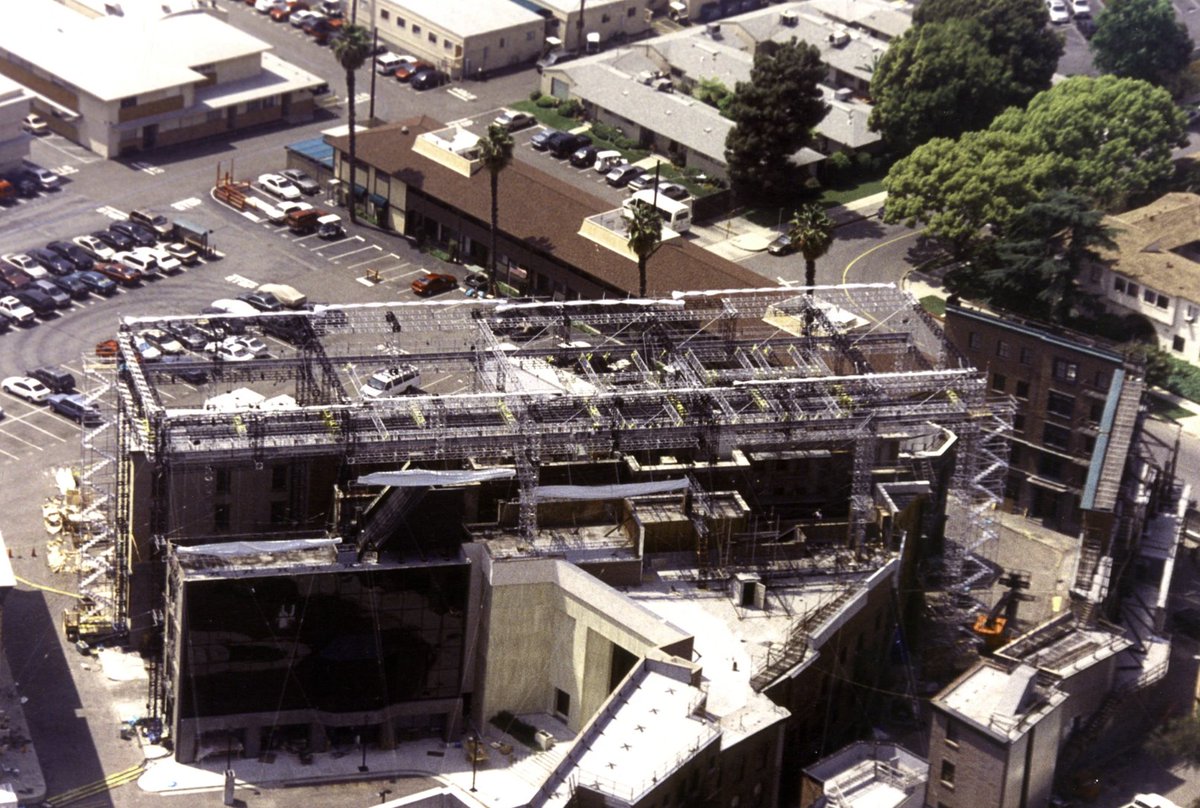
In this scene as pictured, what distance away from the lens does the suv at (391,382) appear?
15712cm

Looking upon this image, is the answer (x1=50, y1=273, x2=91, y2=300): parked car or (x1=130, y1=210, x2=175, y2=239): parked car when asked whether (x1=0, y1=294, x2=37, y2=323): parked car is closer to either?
(x1=50, y1=273, x2=91, y2=300): parked car

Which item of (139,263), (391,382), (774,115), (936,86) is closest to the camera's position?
(391,382)

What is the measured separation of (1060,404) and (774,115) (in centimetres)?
4495

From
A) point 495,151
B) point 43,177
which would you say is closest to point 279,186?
point 43,177

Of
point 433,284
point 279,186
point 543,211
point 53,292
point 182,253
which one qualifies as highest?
point 543,211

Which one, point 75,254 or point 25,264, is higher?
point 75,254

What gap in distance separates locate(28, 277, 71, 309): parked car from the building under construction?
28760mm

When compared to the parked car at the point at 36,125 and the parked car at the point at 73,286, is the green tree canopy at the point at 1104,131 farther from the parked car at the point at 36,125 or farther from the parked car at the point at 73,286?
the parked car at the point at 36,125

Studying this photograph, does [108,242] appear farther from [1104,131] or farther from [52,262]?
[1104,131]

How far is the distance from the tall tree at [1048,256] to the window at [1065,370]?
1949 centimetres

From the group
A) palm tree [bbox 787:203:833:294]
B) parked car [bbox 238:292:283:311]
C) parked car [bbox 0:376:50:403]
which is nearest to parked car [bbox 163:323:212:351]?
parked car [bbox 238:292:283:311]

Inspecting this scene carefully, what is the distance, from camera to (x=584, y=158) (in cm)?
19700

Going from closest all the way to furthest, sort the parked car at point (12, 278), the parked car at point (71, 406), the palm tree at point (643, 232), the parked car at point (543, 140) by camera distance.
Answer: the parked car at point (71, 406) < the palm tree at point (643, 232) < the parked car at point (12, 278) < the parked car at point (543, 140)

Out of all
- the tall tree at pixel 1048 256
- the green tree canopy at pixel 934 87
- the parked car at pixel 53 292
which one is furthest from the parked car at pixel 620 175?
the parked car at pixel 53 292
